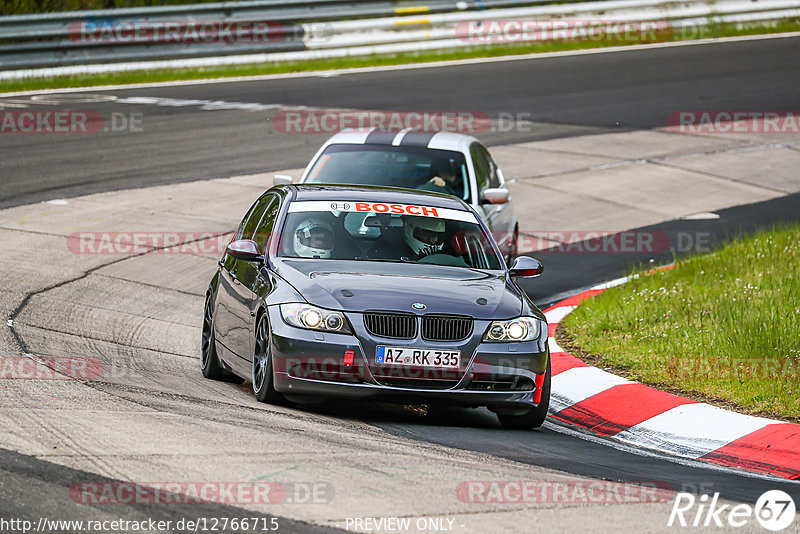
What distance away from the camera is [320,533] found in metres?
5.26

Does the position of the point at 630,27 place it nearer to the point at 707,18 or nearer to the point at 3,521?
the point at 707,18

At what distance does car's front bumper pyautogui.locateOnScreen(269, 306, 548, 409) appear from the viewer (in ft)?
25.7

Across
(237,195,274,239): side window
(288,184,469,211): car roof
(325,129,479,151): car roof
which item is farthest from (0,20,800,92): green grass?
(288,184,469,211): car roof

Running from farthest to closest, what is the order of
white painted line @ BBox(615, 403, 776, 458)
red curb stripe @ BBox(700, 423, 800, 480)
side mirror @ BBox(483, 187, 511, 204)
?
side mirror @ BBox(483, 187, 511, 204), white painted line @ BBox(615, 403, 776, 458), red curb stripe @ BBox(700, 423, 800, 480)

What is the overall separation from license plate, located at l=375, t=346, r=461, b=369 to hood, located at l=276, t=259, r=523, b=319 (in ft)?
0.80

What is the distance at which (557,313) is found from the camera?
12.0 m

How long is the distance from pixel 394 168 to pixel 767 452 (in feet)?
20.1

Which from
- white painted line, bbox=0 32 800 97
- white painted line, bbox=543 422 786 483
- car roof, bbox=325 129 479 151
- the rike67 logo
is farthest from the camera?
white painted line, bbox=0 32 800 97

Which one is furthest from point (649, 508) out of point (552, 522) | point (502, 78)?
point (502, 78)

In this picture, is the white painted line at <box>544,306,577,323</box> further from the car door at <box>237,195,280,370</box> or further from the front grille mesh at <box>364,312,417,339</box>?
the front grille mesh at <box>364,312,417,339</box>

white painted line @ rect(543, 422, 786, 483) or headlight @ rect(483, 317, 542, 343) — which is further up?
headlight @ rect(483, 317, 542, 343)

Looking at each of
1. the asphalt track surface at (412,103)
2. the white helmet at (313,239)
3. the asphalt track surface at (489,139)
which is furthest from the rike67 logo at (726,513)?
the asphalt track surface at (412,103)

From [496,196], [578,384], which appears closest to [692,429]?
[578,384]

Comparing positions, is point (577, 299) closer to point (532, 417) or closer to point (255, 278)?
point (532, 417)
